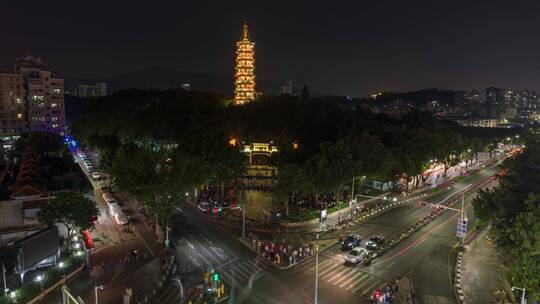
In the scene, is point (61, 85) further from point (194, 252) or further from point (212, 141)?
point (194, 252)

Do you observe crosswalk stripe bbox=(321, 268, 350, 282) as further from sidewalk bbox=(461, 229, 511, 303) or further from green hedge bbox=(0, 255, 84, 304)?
green hedge bbox=(0, 255, 84, 304)

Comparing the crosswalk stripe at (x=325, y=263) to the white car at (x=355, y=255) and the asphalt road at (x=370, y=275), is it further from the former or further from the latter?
the white car at (x=355, y=255)

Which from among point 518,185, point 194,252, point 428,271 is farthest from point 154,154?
point 518,185

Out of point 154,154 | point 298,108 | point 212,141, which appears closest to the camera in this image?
point 154,154

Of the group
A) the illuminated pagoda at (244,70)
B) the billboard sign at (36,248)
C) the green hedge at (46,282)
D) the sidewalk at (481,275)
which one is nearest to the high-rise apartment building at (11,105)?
the illuminated pagoda at (244,70)

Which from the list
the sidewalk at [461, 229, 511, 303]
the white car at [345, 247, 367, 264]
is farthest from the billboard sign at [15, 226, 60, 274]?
the sidewalk at [461, 229, 511, 303]

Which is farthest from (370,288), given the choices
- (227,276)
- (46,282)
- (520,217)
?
(46,282)

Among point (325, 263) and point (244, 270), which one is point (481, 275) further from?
point (244, 270)
